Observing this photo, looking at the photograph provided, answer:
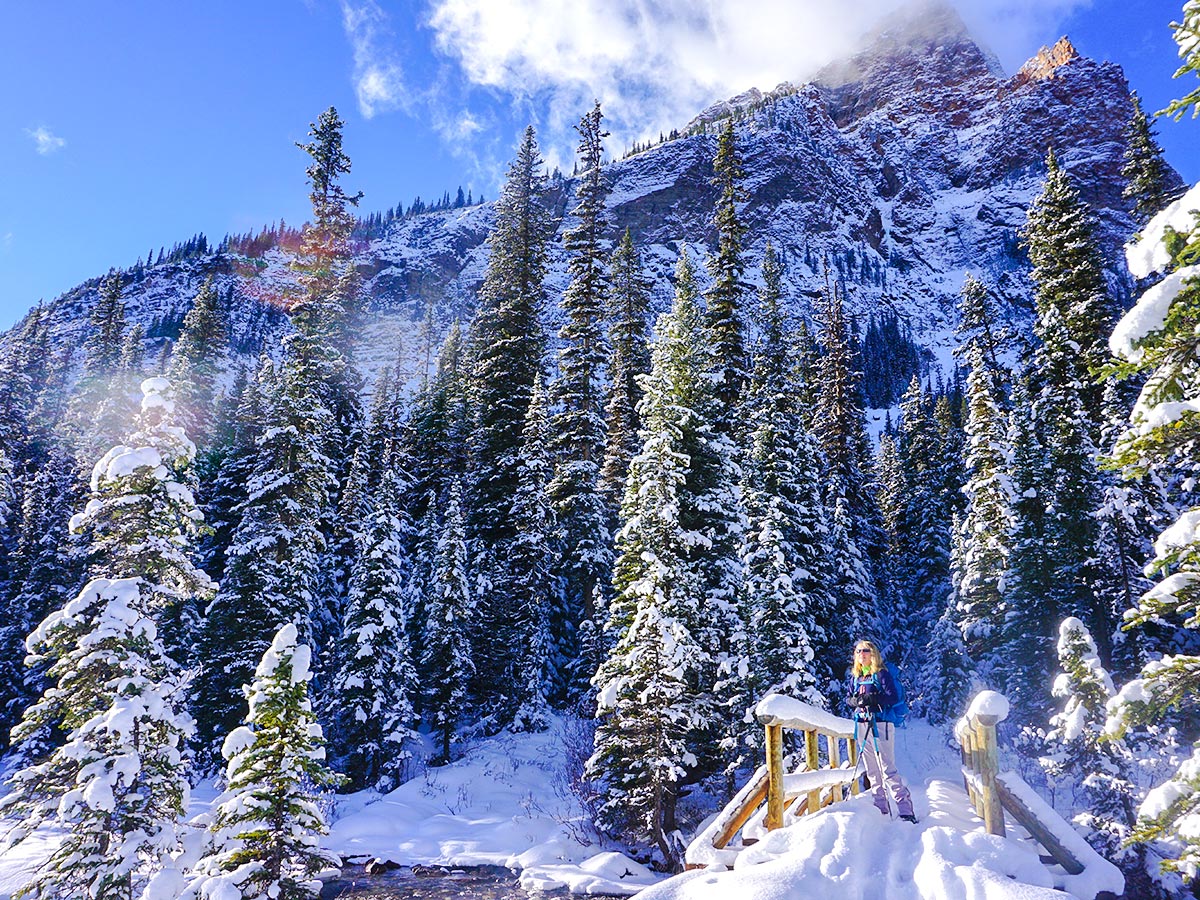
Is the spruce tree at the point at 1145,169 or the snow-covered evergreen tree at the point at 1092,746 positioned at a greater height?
the spruce tree at the point at 1145,169

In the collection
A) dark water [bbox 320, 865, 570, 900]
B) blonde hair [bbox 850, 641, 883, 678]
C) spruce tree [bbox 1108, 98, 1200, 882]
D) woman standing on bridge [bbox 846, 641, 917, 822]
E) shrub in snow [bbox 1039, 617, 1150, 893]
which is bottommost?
dark water [bbox 320, 865, 570, 900]

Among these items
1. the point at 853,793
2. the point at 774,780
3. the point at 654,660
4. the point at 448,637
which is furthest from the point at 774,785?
the point at 448,637

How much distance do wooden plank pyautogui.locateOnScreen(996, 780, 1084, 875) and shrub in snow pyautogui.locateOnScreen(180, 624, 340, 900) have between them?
9.67 meters

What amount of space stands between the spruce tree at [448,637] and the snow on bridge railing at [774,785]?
780 inches

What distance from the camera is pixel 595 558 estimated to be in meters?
27.5

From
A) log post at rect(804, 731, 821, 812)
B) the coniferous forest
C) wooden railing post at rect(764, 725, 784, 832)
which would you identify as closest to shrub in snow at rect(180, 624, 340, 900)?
the coniferous forest

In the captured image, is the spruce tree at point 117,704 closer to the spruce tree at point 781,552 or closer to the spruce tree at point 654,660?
the spruce tree at point 654,660

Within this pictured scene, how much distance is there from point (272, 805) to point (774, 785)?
7.81 metres

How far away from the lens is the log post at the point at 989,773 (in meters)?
7.24

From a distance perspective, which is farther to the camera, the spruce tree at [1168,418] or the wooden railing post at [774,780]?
the wooden railing post at [774,780]

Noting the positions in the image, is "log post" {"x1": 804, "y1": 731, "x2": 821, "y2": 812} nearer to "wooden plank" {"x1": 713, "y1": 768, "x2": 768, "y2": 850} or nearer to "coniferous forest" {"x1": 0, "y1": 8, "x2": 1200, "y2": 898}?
"wooden plank" {"x1": 713, "y1": 768, "x2": 768, "y2": 850}

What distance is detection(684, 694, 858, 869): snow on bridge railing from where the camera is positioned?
7883 millimetres

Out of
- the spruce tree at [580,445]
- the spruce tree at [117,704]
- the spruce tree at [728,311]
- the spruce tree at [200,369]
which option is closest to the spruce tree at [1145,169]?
the spruce tree at [728,311]

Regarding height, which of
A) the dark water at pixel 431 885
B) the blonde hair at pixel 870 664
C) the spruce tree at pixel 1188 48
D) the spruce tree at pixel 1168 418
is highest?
the spruce tree at pixel 1188 48
